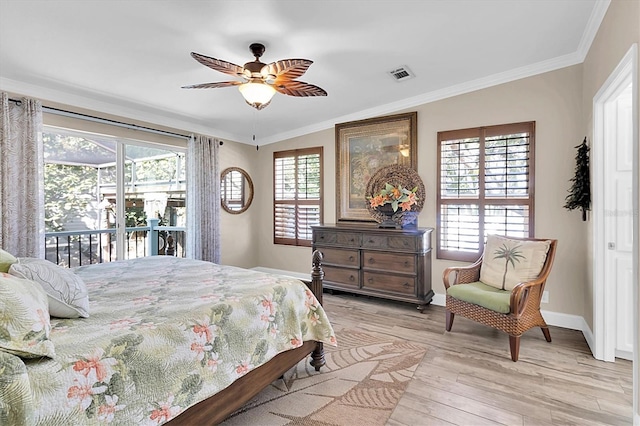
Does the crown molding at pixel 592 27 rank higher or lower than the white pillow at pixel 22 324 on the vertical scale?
higher

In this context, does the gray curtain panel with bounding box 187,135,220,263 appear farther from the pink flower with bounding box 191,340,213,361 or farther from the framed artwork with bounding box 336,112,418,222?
the pink flower with bounding box 191,340,213,361

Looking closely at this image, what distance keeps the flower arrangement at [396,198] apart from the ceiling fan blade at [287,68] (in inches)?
82.9

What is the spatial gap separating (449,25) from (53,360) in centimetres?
326

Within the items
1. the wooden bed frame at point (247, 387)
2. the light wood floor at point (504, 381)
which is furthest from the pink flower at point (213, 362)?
the light wood floor at point (504, 381)

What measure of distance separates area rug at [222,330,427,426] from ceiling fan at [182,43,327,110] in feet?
7.40

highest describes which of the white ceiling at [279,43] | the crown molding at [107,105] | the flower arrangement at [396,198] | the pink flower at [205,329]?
the white ceiling at [279,43]

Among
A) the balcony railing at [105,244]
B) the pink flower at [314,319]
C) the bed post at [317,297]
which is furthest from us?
the balcony railing at [105,244]

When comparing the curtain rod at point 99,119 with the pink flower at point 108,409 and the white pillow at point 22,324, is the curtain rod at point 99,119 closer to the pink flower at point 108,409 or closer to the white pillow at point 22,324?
the white pillow at point 22,324

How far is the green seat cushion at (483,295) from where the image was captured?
8.99 ft

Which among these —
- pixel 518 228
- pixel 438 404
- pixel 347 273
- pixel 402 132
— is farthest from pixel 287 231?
pixel 438 404

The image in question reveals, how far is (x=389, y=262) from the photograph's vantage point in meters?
3.98

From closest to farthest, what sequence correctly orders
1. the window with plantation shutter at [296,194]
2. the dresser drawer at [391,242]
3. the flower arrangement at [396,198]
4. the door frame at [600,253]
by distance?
the door frame at [600,253] < the dresser drawer at [391,242] < the flower arrangement at [396,198] < the window with plantation shutter at [296,194]

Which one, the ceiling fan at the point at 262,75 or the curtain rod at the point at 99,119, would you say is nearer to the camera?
the ceiling fan at the point at 262,75

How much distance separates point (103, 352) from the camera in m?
1.24
